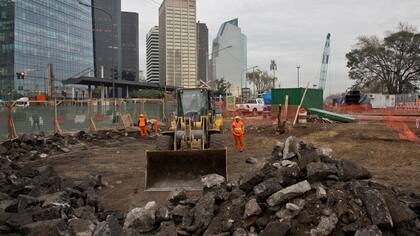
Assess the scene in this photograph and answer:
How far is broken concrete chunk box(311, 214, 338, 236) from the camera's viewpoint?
16.8 ft

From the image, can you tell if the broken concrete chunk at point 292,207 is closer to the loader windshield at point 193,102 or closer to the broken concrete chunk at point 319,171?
the broken concrete chunk at point 319,171

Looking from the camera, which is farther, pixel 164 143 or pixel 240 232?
pixel 164 143

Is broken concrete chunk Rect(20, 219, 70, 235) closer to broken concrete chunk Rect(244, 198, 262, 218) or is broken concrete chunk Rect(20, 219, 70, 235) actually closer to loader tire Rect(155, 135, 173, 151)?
broken concrete chunk Rect(244, 198, 262, 218)

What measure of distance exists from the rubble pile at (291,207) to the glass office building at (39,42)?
88245mm

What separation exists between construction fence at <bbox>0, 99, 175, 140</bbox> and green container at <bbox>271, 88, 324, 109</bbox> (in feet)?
27.6

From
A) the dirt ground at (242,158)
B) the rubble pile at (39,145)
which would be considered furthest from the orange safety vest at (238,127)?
the rubble pile at (39,145)

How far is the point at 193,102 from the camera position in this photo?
1271 centimetres

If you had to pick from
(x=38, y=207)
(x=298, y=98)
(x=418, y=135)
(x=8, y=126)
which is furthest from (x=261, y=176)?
(x=298, y=98)

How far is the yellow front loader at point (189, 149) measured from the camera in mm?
9148

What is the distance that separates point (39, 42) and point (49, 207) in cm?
10615

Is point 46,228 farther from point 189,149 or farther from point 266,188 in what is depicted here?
point 189,149

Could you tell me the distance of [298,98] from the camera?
28.8 metres

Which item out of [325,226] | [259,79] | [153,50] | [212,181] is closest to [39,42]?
[259,79]

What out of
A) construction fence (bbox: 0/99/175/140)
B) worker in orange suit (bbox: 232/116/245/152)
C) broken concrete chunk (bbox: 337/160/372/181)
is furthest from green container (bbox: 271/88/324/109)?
broken concrete chunk (bbox: 337/160/372/181)
